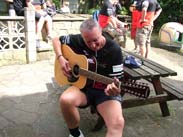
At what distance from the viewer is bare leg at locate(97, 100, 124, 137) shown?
281cm

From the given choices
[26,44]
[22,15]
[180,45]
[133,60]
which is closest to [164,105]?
[133,60]

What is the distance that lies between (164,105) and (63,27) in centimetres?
408

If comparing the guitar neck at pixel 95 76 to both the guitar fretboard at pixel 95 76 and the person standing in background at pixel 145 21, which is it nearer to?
the guitar fretboard at pixel 95 76

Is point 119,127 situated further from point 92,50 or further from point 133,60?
point 133,60

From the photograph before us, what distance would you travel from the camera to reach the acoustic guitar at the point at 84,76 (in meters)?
2.72

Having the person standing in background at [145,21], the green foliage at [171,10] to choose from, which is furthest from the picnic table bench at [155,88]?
the green foliage at [171,10]

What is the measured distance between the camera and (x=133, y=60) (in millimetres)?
4102

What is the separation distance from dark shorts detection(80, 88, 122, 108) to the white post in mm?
3134

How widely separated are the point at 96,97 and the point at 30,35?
328 centimetres

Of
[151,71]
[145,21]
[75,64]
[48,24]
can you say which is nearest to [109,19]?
[145,21]

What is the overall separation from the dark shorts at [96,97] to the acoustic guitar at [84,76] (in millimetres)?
129

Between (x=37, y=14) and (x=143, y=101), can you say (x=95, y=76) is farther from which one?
(x=37, y=14)

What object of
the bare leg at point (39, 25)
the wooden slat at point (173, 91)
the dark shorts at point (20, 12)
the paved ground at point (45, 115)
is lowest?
the paved ground at point (45, 115)

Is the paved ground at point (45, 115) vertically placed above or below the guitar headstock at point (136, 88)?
below
